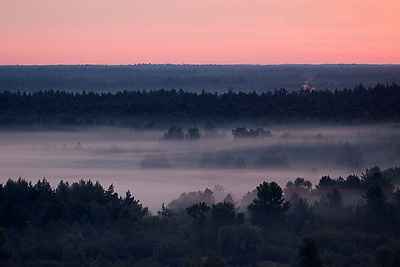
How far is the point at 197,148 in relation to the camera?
106 metres

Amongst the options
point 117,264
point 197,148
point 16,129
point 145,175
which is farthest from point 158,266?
point 16,129

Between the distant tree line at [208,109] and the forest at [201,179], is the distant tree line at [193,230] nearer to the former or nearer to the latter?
the forest at [201,179]

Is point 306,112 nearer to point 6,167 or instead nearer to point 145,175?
point 145,175

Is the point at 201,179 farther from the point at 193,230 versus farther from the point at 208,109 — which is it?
the point at 193,230

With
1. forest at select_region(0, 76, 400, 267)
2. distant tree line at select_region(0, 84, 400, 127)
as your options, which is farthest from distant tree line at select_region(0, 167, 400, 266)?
distant tree line at select_region(0, 84, 400, 127)

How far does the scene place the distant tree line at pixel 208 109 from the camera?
108m

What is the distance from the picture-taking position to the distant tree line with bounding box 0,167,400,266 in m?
36.8

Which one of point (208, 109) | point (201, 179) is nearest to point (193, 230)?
point (201, 179)

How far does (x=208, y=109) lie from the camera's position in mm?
110250

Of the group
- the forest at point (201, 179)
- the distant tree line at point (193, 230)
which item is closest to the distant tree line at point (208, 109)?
the forest at point (201, 179)

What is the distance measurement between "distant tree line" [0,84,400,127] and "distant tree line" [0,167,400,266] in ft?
190

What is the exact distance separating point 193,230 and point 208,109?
69.8 m

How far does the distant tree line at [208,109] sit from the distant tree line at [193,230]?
57.8 m

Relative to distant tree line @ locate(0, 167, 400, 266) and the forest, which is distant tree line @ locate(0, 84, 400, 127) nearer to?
the forest
